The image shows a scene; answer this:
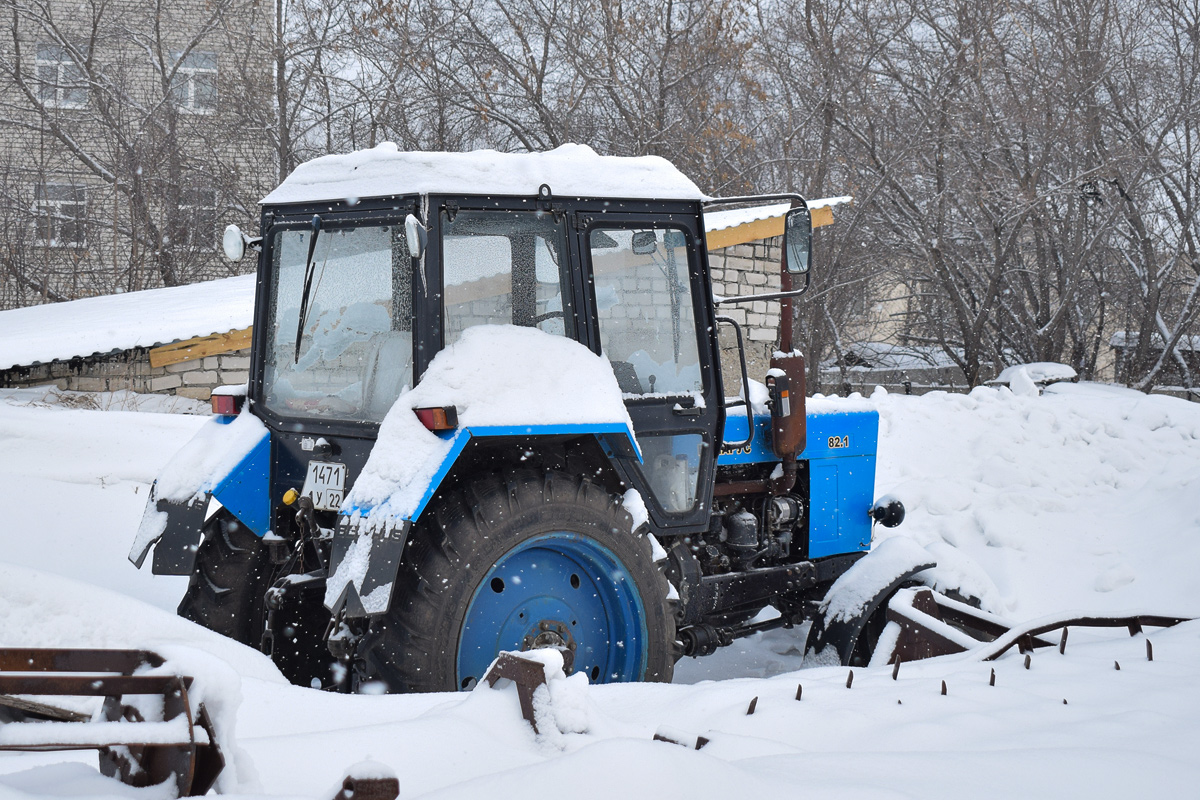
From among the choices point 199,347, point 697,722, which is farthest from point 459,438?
point 199,347

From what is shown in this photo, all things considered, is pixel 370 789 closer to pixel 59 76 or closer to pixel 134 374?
pixel 134 374

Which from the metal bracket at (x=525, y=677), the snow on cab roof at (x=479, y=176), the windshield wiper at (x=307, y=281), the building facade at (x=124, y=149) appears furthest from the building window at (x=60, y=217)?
the metal bracket at (x=525, y=677)

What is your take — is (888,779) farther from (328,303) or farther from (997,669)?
(328,303)

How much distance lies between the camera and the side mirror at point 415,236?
9.78ft

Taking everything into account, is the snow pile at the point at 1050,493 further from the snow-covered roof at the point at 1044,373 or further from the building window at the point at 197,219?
the building window at the point at 197,219

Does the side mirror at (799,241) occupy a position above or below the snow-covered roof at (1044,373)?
above

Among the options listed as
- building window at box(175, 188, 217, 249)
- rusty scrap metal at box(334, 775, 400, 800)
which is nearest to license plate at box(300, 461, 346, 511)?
rusty scrap metal at box(334, 775, 400, 800)

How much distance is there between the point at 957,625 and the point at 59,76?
16839mm

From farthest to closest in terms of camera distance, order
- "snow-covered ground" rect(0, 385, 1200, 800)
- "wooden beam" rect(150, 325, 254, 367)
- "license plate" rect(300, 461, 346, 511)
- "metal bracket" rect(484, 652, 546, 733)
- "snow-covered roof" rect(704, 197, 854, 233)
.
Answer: "snow-covered roof" rect(704, 197, 854, 233)
"wooden beam" rect(150, 325, 254, 367)
"license plate" rect(300, 461, 346, 511)
"metal bracket" rect(484, 652, 546, 733)
"snow-covered ground" rect(0, 385, 1200, 800)

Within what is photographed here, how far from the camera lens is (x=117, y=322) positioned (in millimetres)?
9055

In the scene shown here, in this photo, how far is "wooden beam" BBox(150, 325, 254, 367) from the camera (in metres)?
8.26

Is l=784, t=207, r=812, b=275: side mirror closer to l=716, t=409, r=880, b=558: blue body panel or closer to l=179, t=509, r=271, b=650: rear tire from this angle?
l=716, t=409, r=880, b=558: blue body panel

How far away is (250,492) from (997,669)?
9.02 feet

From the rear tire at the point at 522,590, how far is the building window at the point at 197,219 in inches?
509
